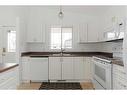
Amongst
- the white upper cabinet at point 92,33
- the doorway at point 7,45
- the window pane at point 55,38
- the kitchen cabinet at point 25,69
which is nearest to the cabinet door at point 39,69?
the kitchen cabinet at point 25,69

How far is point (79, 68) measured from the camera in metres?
5.39

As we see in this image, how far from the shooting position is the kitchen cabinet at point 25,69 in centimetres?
537

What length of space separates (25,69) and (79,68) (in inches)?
65.8

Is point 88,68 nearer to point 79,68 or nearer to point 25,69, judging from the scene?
point 79,68

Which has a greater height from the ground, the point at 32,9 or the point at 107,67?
the point at 32,9

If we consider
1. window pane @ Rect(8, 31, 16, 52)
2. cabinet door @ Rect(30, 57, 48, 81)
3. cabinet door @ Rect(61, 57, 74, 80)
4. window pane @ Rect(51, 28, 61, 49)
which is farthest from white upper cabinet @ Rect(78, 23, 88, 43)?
window pane @ Rect(8, 31, 16, 52)

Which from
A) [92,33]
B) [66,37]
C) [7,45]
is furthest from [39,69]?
[92,33]

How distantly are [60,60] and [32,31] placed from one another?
60.8 inches

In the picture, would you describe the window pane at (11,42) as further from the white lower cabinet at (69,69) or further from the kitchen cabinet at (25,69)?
the white lower cabinet at (69,69)

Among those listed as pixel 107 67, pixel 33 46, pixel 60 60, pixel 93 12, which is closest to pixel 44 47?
pixel 33 46

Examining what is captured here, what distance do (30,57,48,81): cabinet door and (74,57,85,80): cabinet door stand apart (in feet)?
2.95

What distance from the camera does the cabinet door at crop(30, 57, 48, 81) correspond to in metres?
5.38

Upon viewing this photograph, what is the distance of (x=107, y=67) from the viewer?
3.34 m

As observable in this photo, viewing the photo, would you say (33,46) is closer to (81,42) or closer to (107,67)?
(81,42)
